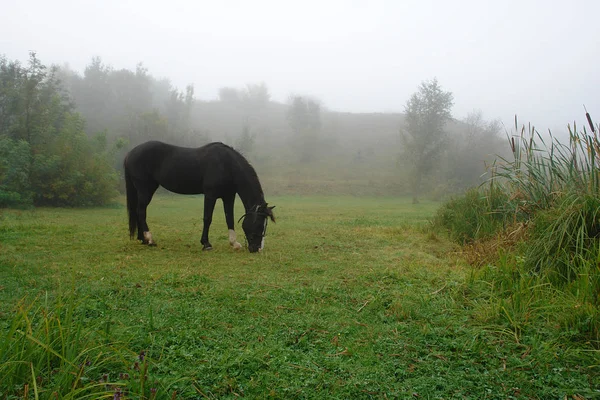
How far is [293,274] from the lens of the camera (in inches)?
215

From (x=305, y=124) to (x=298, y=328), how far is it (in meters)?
61.0

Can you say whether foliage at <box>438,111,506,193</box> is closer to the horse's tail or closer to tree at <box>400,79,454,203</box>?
tree at <box>400,79,454,203</box>

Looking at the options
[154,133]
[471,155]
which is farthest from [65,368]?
[471,155]

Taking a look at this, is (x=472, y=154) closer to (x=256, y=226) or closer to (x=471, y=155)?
(x=471, y=155)

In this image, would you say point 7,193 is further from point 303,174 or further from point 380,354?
point 303,174

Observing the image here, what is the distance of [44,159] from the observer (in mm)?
17984

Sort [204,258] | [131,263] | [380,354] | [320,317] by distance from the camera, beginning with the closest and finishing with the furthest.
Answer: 1. [380,354]
2. [320,317]
3. [131,263]
4. [204,258]

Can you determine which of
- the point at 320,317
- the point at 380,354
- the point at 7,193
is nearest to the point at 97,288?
the point at 320,317

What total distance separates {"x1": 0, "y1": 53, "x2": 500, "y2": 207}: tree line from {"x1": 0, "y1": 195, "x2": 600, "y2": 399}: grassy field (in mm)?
14123

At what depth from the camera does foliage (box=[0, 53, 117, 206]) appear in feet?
55.1

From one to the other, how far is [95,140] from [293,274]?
2049 centimetres

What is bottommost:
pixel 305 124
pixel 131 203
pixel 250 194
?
pixel 131 203

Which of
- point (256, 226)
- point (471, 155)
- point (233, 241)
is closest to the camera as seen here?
point (256, 226)

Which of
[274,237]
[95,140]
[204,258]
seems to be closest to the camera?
[204,258]
